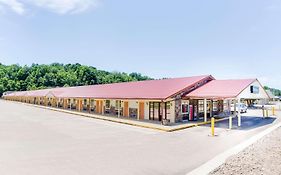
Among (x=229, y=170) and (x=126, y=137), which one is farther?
(x=126, y=137)

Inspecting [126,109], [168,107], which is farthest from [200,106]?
[126,109]

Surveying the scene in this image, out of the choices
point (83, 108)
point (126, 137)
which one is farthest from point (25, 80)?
point (126, 137)

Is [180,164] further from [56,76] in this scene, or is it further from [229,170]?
[56,76]

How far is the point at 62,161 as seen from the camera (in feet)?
27.7

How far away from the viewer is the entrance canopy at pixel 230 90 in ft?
61.4

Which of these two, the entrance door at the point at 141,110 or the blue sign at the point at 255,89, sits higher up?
the blue sign at the point at 255,89

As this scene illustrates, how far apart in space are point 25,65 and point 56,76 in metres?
30.0

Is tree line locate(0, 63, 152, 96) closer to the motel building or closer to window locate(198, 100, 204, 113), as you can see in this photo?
the motel building

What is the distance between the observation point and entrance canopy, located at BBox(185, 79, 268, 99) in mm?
18719

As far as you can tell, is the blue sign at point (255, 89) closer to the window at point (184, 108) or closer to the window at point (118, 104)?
the window at point (184, 108)

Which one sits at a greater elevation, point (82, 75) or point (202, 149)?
point (82, 75)

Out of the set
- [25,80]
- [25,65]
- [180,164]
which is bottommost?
[180,164]

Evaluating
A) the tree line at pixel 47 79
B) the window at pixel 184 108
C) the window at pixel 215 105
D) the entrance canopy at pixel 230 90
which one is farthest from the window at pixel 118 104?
the tree line at pixel 47 79

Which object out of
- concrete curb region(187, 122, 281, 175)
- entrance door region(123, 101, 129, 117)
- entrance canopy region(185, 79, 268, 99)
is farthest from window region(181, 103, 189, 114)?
concrete curb region(187, 122, 281, 175)
